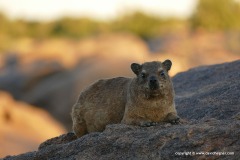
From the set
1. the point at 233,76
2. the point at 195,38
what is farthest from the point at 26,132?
the point at 195,38

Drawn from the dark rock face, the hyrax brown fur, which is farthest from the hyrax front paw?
the dark rock face

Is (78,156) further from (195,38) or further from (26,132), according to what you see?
(195,38)

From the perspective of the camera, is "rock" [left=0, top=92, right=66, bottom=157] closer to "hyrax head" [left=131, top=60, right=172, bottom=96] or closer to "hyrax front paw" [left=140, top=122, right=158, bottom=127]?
"hyrax head" [left=131, top=60, right=172, bottom=96]

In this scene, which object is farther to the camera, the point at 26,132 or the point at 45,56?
the point at 45,56

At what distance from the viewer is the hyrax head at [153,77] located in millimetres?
11008

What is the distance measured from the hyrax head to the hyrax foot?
1.35 feet

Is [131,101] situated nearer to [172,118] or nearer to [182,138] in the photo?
[172,118]

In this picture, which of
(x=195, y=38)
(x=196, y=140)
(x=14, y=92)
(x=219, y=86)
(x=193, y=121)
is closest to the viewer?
(x=196, y=140)

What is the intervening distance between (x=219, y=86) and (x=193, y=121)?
2.03 m

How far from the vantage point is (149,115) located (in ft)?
36.6

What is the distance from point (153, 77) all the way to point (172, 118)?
0.72 metres

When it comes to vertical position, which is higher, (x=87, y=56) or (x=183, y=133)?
(x=87, y=56)

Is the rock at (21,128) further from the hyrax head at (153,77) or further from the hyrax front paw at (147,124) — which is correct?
the hyrax front paw at (147,124)

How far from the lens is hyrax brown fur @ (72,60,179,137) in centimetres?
1112
